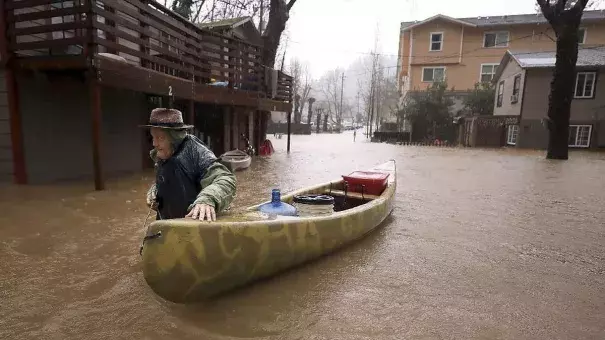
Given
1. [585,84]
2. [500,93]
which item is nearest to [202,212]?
[585,84]

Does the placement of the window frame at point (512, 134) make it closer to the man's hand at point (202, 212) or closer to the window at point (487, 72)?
the window at point (487, 72)

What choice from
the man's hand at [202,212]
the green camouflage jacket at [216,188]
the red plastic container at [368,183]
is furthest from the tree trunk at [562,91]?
the man's hand at [202,212]

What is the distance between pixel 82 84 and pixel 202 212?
748 centimetres

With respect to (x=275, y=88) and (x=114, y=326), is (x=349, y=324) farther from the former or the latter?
(x=275, y=88)

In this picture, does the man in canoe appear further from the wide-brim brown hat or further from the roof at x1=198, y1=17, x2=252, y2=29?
the roof at x1=198, y1=17, x2=252, y2=29

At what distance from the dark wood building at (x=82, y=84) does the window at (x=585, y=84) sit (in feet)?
72.8

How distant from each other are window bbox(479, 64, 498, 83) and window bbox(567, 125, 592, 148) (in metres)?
10.3

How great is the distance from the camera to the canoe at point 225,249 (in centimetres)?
258

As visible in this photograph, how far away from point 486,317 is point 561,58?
1714 cm

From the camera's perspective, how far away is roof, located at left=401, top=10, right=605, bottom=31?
28.8 meters

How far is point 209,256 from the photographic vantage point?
108 inches

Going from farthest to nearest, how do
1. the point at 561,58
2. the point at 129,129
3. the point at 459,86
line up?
the point at 459,86 < the point at 561,58 < the point at 129,129

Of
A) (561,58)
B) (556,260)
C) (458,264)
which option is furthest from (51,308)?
(561,58)

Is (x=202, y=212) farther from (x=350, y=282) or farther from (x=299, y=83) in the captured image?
(x=299, y=83)
